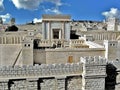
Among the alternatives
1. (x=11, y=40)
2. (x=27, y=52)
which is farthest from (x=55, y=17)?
(x=27, y=52)

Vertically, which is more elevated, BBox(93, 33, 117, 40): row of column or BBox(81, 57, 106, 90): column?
BBox(93, 33, 117, 40): row of column

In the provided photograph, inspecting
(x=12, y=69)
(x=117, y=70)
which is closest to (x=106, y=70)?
(x=117, y=70)

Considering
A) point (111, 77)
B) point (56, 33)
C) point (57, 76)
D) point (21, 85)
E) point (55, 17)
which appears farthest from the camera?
point (56, 33)

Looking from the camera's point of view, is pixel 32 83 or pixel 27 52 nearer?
pixel 32 83

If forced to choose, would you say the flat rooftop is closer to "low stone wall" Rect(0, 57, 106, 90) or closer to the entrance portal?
the entrance portal

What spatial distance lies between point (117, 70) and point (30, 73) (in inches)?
167

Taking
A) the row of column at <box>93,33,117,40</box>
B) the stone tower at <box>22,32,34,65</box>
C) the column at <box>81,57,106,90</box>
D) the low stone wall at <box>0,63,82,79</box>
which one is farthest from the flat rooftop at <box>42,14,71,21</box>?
the column at <box>81,57,106,90</box>

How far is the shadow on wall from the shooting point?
10.2 metres

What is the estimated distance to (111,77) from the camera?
1032 cm

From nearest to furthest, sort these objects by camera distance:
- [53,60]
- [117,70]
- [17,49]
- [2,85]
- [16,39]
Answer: [2,85]
[117,70]
[53,60]
[17,49]
[16,39]

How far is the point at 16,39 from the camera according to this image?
33375mm

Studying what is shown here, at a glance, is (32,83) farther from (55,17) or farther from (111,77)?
(55,17)

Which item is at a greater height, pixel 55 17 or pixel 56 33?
pixel 55 17

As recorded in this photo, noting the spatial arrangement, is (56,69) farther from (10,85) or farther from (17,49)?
(17,49)
